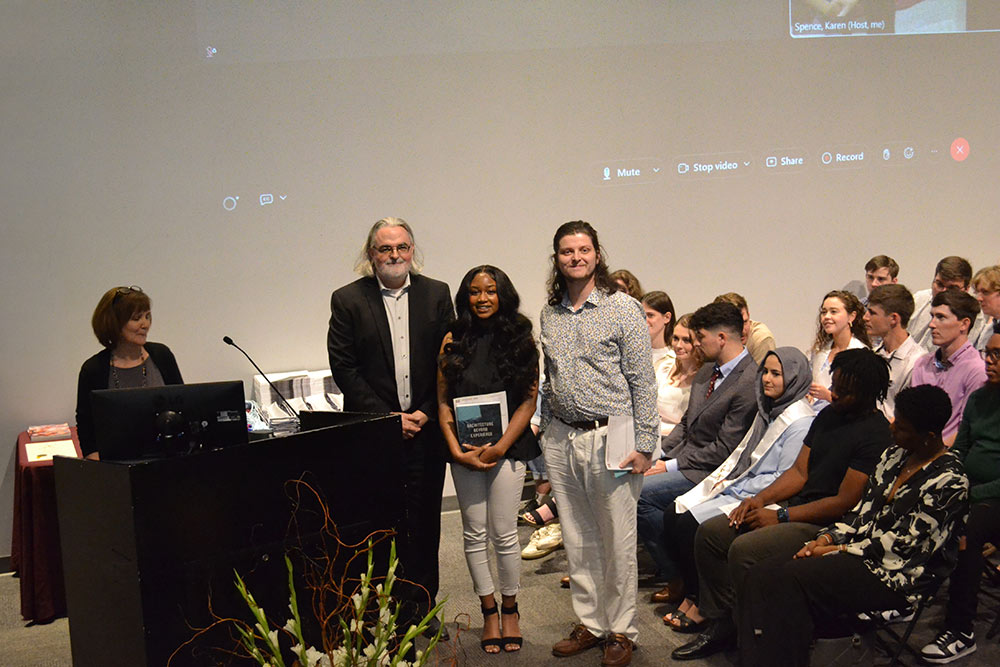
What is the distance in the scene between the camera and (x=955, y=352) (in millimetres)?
3936

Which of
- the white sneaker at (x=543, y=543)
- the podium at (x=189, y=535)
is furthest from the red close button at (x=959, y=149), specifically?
the podium at (x=189, y=535)

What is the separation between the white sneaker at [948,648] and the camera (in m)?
3.12

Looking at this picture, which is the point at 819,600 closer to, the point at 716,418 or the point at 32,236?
the point at 716,418

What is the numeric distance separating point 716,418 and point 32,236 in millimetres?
3512

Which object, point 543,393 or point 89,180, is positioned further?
point 89,180

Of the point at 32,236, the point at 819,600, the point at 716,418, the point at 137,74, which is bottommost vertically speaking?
the point at 819,600

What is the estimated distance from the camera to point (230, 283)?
199 inches

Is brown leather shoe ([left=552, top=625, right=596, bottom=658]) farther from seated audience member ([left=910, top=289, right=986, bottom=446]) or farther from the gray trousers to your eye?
seated audience member ([left=910, top=289, right=986, bottom=446])

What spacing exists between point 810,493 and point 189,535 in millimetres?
2066

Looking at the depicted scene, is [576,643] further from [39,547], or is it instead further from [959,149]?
[959,149]

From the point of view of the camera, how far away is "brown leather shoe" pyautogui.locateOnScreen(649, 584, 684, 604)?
3.79 metres

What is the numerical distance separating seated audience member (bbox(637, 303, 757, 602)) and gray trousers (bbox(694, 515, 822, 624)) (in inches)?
15.0

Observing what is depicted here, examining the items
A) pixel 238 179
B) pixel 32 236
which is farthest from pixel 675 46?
pixel 32 236

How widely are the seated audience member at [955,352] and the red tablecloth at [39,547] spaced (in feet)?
12.6
